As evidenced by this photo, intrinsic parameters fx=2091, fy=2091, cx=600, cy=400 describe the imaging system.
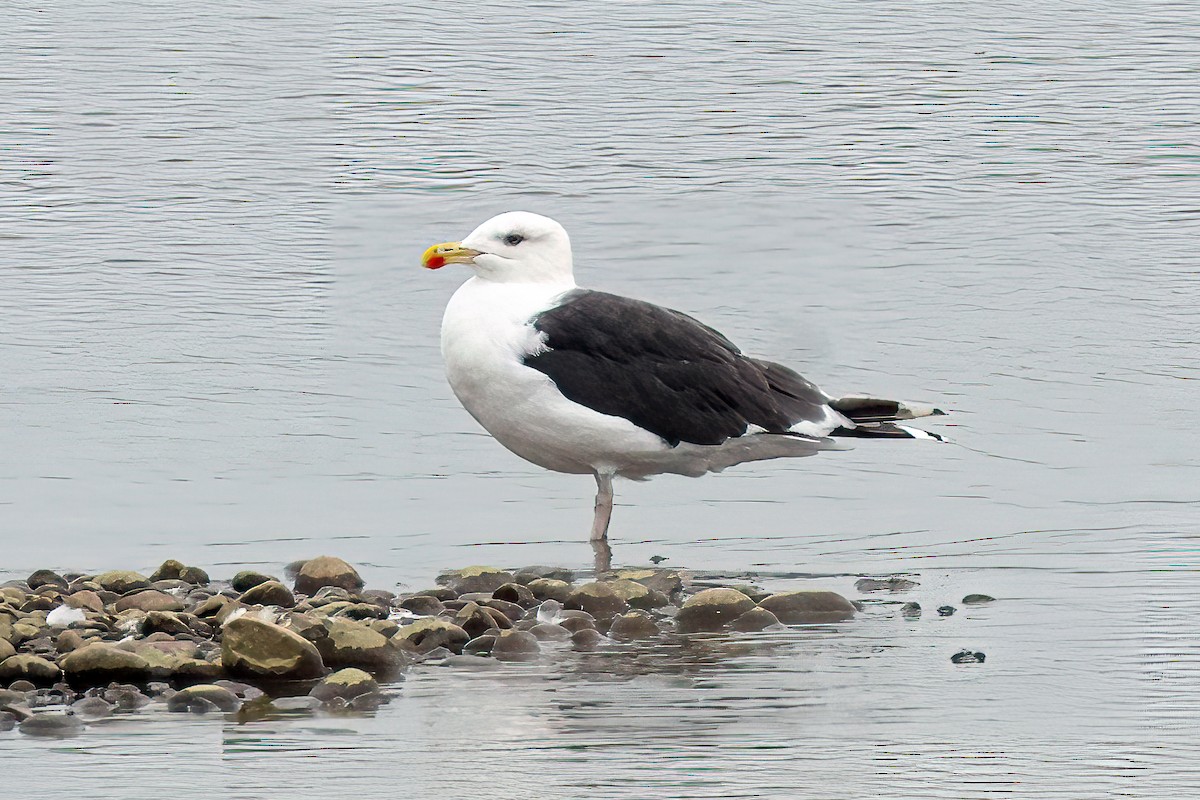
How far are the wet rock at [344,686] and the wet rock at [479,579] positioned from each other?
5.77 feet

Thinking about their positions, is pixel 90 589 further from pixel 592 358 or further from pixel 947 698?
pixel 947 698

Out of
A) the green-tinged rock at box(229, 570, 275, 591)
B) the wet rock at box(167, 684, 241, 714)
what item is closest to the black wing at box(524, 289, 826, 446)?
the green-tinged rock at box(229, 570, 275, 591)

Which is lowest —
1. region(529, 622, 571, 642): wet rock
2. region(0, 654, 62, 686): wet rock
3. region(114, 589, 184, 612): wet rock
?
region(0, 654, 62, 686): wet rock

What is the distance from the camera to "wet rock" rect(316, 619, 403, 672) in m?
7.06

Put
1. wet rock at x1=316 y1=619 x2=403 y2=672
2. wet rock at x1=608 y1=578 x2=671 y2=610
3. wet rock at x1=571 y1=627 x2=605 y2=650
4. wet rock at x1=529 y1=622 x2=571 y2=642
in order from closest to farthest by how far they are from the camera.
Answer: wet rock at x1=316 y1=619 x2=403 y2=672 < wet rock at x1=571 y1=627 x2=605 y2=650 < wet rock at x1=529 y1=622 x2=571 y2=642 < wet rock at x1=608 y1=578 x2=671 y2=610

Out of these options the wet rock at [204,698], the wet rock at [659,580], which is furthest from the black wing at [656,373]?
the wet rock at [204,698]

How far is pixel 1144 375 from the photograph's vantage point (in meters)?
13.3

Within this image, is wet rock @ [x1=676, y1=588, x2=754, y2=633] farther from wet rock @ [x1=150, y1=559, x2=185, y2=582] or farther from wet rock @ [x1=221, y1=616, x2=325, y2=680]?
wet rock @ [x1=150, y1=559, x2=185, y2=582]

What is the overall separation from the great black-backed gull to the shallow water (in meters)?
0.40

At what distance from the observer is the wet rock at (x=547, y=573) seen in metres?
8.83

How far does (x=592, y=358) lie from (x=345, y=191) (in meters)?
10.8

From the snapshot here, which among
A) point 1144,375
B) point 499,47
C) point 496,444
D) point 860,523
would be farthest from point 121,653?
point 499,47

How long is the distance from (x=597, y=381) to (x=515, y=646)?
2.50 m

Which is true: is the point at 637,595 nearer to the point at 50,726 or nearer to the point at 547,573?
the point at 547,573
